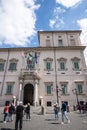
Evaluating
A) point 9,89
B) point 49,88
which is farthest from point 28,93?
point 49,88

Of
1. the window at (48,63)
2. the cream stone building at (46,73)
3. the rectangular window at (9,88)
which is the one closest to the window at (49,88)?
the cream stone building at (46,73)

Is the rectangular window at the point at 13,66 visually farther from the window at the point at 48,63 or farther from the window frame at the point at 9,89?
the window at the point at 48,63

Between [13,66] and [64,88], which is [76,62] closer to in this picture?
[64,88]

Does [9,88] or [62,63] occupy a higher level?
[62,63]

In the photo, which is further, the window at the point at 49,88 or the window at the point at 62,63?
the window at the point at 62,63

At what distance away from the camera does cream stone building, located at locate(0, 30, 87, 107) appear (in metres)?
27.3

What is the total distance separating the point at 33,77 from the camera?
27875 mm

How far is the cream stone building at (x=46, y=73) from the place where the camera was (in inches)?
1075

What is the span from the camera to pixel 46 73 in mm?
29531

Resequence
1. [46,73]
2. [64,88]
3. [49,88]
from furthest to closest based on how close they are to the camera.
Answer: [46,73] < [49,88] < [64,88]

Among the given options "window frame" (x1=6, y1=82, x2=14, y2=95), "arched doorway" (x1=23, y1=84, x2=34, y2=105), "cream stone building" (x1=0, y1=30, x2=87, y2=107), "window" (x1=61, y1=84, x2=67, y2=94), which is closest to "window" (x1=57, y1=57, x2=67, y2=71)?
"cream stone building" (x1=0, y1=30, x2=87, y2=107)

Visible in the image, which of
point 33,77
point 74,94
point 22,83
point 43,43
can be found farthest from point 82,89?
point 43,43

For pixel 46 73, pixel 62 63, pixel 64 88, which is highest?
pixel 62 63

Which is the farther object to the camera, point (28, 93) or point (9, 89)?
point (28, 93)
